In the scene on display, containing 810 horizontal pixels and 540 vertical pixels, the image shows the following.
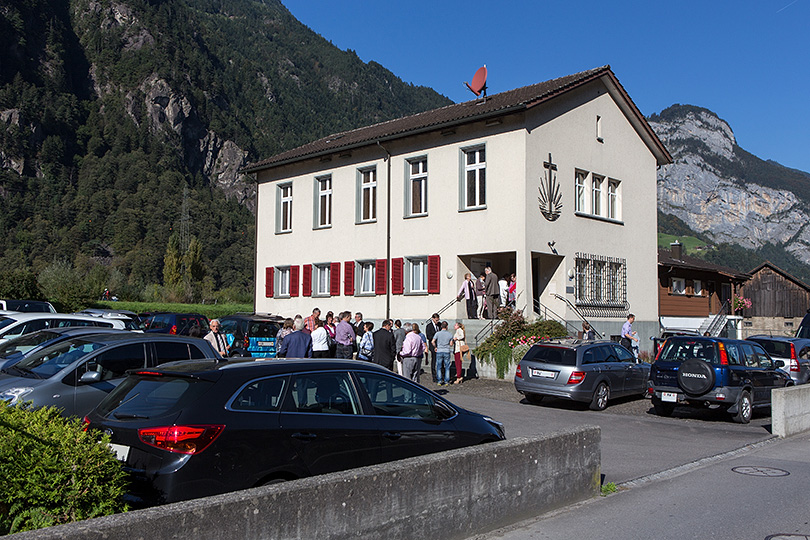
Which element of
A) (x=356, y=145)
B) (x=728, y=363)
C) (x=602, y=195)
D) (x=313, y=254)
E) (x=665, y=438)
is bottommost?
(x=665, y=438)

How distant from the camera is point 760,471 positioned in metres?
9.25

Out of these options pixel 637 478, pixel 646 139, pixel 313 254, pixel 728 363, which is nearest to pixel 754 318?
pixel 646 139

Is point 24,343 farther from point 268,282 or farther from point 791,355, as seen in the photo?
point 268,282

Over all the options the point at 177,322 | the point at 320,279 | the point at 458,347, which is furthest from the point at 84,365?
the point at 320,279

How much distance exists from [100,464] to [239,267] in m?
105

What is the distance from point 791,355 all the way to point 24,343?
18.3m

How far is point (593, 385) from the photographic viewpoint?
597 inches

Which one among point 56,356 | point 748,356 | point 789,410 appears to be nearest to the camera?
point 56,356

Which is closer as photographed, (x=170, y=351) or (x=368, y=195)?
(x=170, y=351)

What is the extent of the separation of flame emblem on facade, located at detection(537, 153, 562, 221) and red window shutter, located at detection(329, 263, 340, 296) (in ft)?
29.4

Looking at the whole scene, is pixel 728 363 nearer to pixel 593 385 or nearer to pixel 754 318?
pixel 593 385

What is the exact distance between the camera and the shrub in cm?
388

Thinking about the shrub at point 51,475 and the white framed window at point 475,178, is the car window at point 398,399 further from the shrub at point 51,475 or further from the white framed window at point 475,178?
the white framed window at point 475,178

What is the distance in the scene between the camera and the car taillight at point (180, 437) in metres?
5.01
